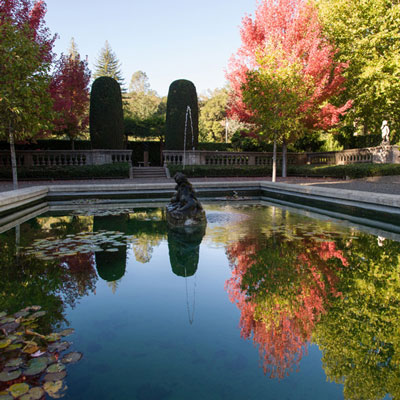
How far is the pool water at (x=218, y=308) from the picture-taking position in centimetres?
231

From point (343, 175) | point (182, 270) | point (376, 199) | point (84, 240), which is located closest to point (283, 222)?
point (376, 199)

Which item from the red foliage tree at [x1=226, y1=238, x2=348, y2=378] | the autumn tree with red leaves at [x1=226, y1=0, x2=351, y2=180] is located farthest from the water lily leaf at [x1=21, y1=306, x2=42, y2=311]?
the autumn tree with red leaves at [x1=226, y1=0, x2=351, y2=180]

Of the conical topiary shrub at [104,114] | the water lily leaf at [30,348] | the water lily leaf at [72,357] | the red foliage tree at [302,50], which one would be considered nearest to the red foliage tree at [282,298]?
the water lily leaf at [72,357]

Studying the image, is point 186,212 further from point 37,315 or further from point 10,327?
point 10,327

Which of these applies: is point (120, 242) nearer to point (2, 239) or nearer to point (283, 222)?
point (2, 239)

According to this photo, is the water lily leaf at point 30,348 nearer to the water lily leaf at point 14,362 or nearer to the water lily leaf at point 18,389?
the water lily leaf at point 14,362

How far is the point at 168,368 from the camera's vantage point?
245 centimetres

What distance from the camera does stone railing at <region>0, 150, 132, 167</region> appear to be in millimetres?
19906

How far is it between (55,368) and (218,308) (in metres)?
1.76

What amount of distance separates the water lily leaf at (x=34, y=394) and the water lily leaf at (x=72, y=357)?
1.14 ft

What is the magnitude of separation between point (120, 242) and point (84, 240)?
75 cm

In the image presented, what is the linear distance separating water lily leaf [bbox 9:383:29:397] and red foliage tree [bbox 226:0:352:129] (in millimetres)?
17994

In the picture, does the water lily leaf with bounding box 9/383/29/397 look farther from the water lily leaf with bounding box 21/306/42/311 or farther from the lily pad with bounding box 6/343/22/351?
the water lily leaf with bounding box 21/306/42/311

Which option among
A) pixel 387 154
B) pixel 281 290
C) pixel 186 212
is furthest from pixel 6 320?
pixel 387 154
